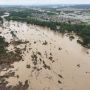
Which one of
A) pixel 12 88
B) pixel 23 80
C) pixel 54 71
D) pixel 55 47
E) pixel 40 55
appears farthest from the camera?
pixel 55 47

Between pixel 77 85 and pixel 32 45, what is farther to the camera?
pixel 32 45

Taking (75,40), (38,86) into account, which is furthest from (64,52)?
(38,86)

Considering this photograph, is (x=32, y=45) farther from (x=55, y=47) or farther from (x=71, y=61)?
(x=71, y=61)

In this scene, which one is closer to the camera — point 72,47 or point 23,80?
point 23,80

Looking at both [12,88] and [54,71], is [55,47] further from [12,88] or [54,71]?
[12,88]

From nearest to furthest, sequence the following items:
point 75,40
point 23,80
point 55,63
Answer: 1. point 23,80
2. point 55,63
3. point 75,40

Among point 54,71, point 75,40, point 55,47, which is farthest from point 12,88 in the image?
point 75,40

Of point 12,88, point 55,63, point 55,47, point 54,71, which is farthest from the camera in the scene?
point 55,47

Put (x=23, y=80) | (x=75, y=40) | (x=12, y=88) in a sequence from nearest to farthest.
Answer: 1. (x=12, y=88)
2. (x=23, y=80)
3. (x=75, y=40)
